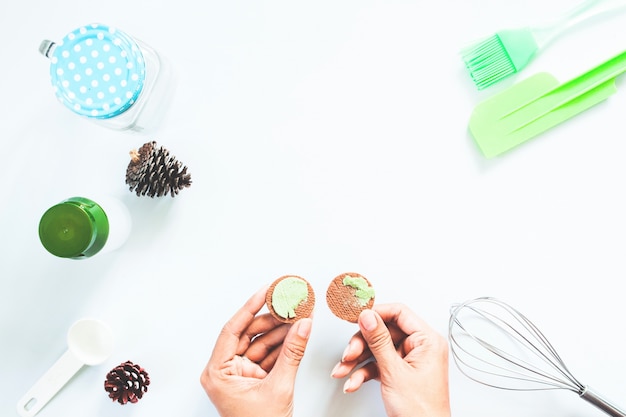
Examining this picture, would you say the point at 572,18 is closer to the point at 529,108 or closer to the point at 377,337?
the point at 529,108

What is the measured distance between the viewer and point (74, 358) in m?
0.95

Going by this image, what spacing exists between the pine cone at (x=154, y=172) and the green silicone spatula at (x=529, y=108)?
59cm

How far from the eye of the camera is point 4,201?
99cm

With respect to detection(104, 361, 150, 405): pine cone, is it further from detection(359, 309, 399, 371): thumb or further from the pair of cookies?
detection(359, 309, 399, 371): thumb

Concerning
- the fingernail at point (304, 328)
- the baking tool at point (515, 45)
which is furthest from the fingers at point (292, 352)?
the baking tool at point (515, 45)

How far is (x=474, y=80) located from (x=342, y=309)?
0.52 m

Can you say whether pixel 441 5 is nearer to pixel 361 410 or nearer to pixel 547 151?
pixel 547 151

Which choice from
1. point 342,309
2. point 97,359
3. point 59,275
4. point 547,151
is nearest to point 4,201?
point 59,275

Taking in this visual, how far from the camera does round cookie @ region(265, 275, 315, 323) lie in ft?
2.82

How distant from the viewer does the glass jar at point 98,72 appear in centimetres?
81

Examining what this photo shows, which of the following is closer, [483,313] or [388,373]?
[388,373]

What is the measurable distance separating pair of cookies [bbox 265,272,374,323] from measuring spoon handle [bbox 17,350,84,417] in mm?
438

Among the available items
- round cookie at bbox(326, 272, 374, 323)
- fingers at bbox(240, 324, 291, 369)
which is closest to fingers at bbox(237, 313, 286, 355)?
fingers at bbox(240, 324, 291, 369)

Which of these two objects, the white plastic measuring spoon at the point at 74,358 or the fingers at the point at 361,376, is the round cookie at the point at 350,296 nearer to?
the fingers at the point at 361,376
